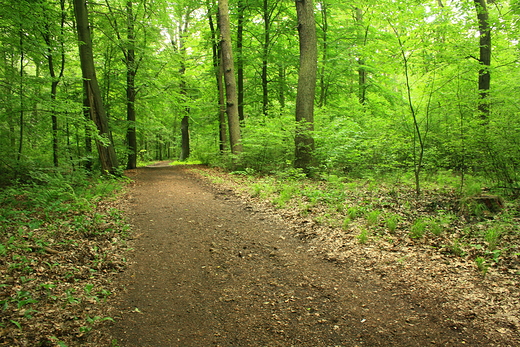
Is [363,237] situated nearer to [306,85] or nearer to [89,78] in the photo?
[306,85]

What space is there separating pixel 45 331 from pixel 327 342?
8.92 ft

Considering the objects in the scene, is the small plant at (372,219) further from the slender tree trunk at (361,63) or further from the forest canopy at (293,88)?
the slender tree trunk at (361,63)

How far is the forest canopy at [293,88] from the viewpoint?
6250mm

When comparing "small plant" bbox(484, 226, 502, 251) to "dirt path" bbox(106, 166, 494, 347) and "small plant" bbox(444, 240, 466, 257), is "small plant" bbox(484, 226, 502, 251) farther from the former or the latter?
"dirt path" bbox(106, 166, 494, 347)

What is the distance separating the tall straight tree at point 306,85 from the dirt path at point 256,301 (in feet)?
15.4

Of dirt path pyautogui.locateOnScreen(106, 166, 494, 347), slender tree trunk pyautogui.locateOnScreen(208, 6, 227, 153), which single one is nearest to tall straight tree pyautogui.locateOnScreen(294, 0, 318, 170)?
dirt path pyautogui.locateOnScreen(106, 166, 494, 347)

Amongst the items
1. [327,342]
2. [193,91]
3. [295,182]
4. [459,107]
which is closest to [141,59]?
[193,91]

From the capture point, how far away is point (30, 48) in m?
6.93

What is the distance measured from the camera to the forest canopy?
6250 millimetres

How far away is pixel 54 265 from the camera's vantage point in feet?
12.3

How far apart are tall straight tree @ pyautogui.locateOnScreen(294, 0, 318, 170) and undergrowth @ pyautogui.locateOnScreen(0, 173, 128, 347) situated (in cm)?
600

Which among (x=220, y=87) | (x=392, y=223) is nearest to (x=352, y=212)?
(x=392, y=223)

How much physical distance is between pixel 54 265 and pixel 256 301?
2.88m

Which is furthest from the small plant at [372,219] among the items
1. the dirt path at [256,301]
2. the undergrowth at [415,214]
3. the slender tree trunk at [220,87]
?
the slender tree trunk at [220,87]
